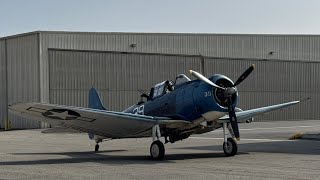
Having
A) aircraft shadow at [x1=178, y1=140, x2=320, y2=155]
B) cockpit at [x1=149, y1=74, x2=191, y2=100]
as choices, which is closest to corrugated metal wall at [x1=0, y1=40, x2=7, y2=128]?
aircraft shadow at [x1=178, y1=140, x2=320, y2=155]

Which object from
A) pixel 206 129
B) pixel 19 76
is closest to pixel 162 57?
pixel 19 76

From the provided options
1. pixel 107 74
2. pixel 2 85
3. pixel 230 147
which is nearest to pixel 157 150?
pixel 230 147

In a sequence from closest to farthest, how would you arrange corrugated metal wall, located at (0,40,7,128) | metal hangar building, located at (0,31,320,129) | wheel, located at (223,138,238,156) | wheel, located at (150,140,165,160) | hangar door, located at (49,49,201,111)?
wheel, located at (150,140,165,160)
wheel, located at (223,138,238,156)
hangar door, located at (49,49,201,111)
metal hangar building, located at (0,31,320,129)
corrugated metal wall, located at (0,40,7,128)

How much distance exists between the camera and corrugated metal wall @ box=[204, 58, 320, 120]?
55.6 metres

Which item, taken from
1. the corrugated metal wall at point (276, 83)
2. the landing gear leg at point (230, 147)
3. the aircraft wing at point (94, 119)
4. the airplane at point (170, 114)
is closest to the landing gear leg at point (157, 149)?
the airplane at point (170, 114)

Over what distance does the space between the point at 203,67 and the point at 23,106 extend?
1547 inches

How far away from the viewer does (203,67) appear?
176 feet

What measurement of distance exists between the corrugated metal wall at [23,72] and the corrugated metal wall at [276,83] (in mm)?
17243

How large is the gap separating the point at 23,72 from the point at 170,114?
107 ft

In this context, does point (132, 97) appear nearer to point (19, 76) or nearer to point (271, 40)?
point (19, 76)

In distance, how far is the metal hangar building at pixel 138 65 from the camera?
1829 inches

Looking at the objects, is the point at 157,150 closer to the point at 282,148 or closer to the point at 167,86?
the point at 167,86

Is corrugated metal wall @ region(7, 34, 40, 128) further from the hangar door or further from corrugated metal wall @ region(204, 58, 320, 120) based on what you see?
corrugated metal wall @ region(204, 58, 320, 120)

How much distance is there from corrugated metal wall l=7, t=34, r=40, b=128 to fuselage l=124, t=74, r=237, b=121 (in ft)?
96.9
